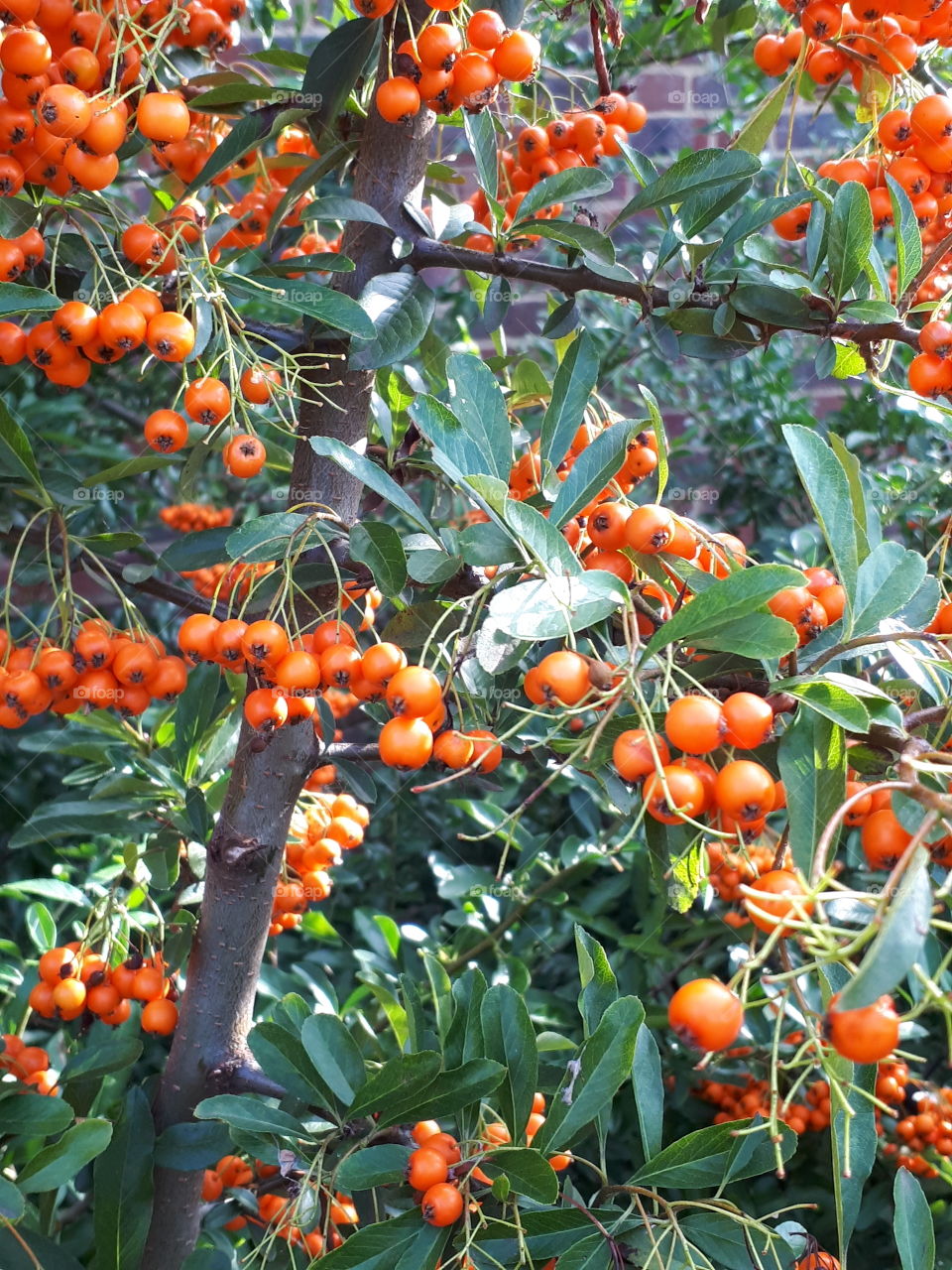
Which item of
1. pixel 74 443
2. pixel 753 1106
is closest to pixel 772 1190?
pixel 753 1106

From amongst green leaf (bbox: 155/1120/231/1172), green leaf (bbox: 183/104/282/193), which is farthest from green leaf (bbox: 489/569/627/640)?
green leaf (bbox: 155/1120/231/1172)

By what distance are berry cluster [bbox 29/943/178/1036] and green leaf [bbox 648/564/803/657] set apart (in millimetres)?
1054

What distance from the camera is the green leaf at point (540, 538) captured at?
82cm

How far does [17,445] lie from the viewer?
1313 mm

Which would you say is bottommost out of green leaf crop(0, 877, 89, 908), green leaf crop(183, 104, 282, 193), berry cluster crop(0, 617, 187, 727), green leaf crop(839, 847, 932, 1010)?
green leaf crop(0, 877, 89, 908)

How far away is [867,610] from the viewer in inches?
34.4

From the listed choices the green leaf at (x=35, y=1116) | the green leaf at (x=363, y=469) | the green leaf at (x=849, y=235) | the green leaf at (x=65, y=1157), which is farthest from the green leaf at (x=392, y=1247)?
the green leaf at (x=849, y=235)

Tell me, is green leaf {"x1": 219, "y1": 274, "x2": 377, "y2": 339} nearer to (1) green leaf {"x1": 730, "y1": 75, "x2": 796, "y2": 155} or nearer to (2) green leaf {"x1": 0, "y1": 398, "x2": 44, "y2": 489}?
(2) green leaf {"x1": 0, "y1": 398, "x2": 44, "y2": 489}

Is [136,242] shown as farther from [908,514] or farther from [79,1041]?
[908,514]

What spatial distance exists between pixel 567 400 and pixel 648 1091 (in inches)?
27.8

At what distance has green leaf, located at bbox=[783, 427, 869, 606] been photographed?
33.8 inches
